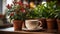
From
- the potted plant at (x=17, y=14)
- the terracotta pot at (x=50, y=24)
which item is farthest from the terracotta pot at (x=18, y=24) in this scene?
the terracotta pot at (x=50, y=24)

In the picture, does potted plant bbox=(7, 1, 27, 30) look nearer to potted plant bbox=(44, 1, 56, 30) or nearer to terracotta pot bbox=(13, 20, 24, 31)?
terracotta pot bbox=(13, 20, 24, 31)

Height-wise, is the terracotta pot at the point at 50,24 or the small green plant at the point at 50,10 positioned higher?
the small green plant at the point at 50,10

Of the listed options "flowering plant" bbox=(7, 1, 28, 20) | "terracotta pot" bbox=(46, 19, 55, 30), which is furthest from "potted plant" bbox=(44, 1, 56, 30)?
"flowering plant" bbox=(7, 1, 28, 20)

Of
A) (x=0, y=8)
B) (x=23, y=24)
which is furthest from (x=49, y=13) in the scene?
(x=0, y=8)

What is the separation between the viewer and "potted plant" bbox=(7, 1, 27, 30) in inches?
48.1

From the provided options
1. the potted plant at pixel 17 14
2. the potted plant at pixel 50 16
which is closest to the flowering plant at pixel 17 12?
the potted plant at pixel 17 14

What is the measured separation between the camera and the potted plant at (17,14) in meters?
1.22

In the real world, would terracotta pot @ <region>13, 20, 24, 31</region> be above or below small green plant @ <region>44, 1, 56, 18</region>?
below

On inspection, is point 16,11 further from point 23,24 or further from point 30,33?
point 30,33

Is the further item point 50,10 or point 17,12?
point 50,10

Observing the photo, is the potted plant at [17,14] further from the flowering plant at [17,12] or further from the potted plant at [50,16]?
the potted plant at [50,16]

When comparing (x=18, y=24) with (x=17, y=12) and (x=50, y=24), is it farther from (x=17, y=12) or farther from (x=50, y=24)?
(x=50, y=24)

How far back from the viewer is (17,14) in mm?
1219

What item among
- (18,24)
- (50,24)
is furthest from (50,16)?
(18,24)
